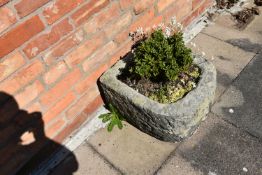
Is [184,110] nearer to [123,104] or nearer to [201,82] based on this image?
[201,82]

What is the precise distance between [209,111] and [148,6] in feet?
3.86

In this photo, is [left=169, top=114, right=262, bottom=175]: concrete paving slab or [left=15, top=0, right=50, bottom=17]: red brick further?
[left=169, top=114, right=262, bottom=175]: concrete paving slab

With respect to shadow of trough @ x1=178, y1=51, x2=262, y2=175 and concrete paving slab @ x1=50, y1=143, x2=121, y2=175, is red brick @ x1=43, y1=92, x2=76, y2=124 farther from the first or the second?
shadow of trough @ x1=178, y1=51, x2=262, y2=175

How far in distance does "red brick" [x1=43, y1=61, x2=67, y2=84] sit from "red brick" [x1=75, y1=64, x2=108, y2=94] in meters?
0.25

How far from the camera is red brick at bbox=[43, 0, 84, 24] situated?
2221 millimetres

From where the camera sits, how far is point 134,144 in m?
2.84

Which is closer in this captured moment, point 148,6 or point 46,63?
point 46,63

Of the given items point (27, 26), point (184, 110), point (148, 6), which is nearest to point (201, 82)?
point (184, 110)

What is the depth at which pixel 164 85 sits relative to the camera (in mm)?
2713

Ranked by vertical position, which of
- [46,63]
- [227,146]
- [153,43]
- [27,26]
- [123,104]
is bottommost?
[227,146]

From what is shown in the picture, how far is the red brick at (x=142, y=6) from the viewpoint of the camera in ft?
9.43

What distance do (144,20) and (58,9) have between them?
103 cm

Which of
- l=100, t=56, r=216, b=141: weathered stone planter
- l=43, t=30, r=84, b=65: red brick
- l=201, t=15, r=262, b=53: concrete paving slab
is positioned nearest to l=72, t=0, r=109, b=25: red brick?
l=43, t=30, r=84, b=65: red brick

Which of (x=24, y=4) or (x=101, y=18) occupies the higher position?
(x=24, y=4)
